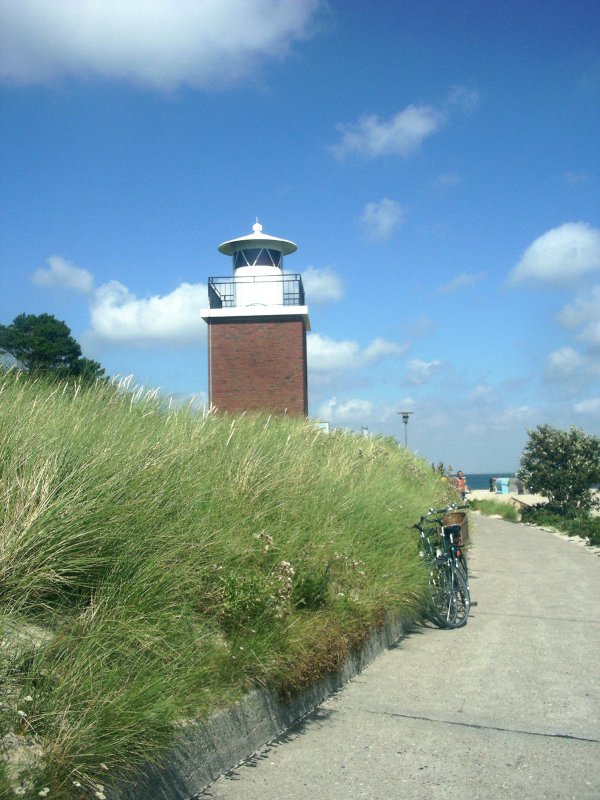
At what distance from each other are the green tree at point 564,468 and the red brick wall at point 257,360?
8720 millimetres

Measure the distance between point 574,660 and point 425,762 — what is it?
3.23 meters

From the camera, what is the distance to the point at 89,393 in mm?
8969

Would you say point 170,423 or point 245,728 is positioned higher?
point 170,423

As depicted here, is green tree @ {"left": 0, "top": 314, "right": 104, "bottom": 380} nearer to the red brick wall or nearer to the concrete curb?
the red brick wall

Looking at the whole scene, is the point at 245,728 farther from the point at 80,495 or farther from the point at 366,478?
the point at 366,478

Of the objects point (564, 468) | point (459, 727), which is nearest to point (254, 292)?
point (564, 468)

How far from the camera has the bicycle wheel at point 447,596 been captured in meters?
8.93

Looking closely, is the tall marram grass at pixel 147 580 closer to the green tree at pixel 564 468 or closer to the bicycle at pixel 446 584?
the bicycle at pixel 446 584

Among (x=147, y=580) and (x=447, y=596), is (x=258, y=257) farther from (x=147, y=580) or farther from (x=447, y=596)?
(x=147, y=580)

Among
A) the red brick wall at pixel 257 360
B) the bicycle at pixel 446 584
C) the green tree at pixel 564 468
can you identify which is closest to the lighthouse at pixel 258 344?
the red brick wall at pixel 257 360

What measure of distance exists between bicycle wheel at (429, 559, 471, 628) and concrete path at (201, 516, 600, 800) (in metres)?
0.16

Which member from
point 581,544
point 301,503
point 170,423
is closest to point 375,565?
point 301,503

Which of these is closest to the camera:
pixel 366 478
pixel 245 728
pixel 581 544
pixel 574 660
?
pixel 245 728

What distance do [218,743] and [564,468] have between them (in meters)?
26.5
